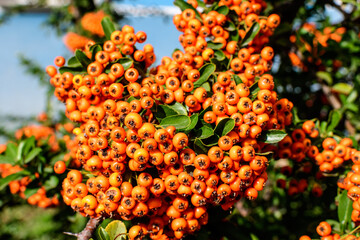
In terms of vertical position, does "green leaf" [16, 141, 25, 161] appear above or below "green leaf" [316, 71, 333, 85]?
below

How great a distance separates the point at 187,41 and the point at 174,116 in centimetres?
72

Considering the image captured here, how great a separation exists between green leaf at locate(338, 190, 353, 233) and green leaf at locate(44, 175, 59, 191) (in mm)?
2380

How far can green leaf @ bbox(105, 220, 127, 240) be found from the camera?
1.77 meters

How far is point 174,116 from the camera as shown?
65.6 inches

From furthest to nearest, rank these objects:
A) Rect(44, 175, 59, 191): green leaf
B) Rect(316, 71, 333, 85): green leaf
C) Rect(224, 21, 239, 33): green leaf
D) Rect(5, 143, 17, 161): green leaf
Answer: Rect(316, 71, 333, 85): green leaf < Rect(5, 143, 17, 161): green leaf < Rect(44, 175, 59, 191): green leaf < Rect(224, 21, 239, 33): green leaf

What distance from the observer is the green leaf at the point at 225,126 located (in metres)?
1.61

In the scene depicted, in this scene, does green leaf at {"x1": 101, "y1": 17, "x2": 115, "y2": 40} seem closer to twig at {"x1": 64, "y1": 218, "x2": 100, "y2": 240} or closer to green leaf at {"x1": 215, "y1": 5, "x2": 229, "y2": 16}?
green leaf at {"x1": 215, "y1": 5, "x2": 229, "y2": 16}

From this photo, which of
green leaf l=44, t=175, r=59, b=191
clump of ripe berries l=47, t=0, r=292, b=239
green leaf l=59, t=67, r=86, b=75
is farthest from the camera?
green leaf l=44, t=175, r=59, b=191

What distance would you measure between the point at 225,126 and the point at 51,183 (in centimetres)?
187

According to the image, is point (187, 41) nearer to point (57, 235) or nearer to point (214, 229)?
point (214, 229)

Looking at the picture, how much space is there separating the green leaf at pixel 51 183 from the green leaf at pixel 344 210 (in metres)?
2.38

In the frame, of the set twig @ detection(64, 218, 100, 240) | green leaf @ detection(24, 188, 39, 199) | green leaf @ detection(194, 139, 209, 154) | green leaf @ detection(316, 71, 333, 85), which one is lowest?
green leaf @ detection(24, 188, 39, 199)

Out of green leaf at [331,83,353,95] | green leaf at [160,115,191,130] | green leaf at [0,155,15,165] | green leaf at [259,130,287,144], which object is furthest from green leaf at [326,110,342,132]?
green leaf at [0,155,15,165]

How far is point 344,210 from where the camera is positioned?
212cm
